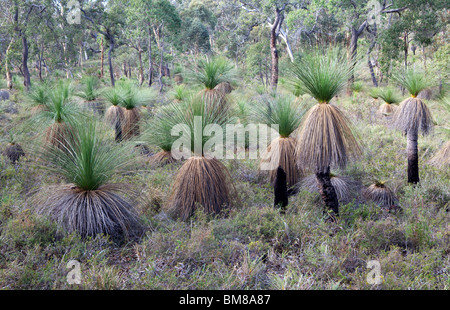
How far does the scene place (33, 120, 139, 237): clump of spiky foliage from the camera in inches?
152

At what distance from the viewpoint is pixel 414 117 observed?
Result: 6449mm

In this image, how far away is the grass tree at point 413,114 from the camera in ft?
21.2

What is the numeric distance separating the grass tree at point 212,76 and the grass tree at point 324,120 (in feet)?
9.69

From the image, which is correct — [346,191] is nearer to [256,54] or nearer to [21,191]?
[21,191]

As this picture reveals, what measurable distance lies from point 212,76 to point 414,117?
436 cm

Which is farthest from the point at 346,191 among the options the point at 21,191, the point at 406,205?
the point at 21,191

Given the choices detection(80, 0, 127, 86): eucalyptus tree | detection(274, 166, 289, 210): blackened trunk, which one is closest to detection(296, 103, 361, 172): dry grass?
detection(274, 166, 289, 210): blackened trunk

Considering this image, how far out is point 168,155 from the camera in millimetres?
7062

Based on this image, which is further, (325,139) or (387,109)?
(387,109)

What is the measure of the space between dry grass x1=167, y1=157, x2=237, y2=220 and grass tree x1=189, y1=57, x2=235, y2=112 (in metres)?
2.65

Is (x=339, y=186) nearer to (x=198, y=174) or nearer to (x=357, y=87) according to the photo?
(x=198, y=174)

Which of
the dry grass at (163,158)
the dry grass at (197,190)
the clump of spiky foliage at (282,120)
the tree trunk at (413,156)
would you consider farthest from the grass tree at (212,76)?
the tree trunk at (413,156)

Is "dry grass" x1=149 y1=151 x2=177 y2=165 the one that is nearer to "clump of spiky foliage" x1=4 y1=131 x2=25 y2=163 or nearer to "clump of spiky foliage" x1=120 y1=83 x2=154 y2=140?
"clump of spiky foliage" x1=120 y1=83 x2=154 y2=140

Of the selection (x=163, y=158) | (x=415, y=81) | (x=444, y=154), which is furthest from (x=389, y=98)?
(x=163, y=158)
